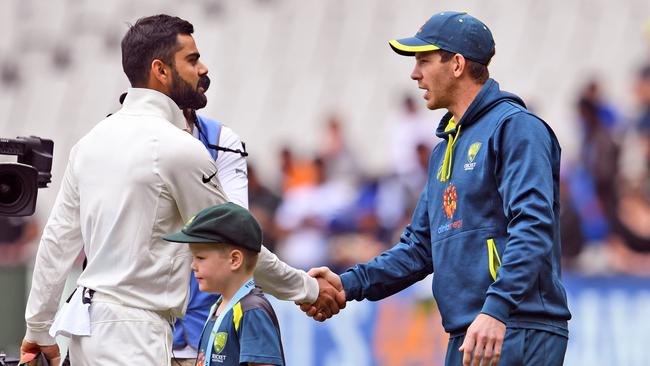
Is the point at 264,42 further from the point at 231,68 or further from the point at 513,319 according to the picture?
the point at 513,319

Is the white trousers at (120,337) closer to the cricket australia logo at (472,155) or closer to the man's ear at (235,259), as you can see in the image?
the man's ear at (235,259)

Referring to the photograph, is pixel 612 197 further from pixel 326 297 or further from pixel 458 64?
pixel 458 64

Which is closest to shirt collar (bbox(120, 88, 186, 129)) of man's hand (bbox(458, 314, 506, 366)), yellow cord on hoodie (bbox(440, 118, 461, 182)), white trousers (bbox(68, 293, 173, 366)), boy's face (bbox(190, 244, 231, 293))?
boy's face (bbox(190, 244, 231, 293))

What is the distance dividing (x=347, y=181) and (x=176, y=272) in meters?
8.79

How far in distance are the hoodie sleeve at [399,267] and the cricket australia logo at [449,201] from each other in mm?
406

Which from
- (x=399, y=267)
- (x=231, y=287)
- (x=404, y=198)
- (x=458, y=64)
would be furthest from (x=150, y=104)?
(x=404, y=198)

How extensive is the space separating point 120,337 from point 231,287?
44 centimetres

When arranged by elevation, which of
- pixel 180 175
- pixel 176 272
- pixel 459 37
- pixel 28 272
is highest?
pixel 459 37

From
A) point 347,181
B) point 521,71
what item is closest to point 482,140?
point 347,181

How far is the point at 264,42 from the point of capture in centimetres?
1931

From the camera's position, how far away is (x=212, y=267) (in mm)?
5051

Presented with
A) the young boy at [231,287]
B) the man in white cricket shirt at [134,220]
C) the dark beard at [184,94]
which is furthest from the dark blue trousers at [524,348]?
the dark beard at [184,94]

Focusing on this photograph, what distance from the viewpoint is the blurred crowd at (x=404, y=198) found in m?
11.9

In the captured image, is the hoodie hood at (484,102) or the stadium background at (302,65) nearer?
the hoodie hood at (484,102)
